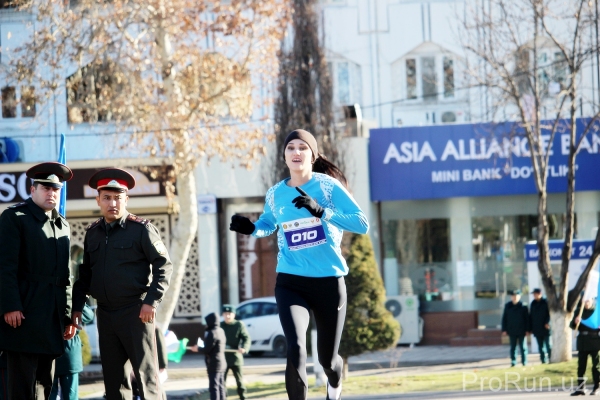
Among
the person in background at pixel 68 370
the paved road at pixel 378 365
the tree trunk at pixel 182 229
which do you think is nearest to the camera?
the person in background at pixel 68 370

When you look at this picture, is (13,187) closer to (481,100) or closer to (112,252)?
(481,100)

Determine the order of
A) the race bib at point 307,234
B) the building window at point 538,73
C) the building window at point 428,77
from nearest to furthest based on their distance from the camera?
the race bib at point 307,234, the building window at point 538,73, the building window at point 428,77

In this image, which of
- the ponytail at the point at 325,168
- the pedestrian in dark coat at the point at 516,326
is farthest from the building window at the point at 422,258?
the ponytail at the point at 325,168

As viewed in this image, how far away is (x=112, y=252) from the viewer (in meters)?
6.94

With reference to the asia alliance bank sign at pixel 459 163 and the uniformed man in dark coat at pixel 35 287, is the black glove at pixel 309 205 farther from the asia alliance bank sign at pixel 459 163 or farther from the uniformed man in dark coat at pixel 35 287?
the asia alliance bank sign at pixel 459 163

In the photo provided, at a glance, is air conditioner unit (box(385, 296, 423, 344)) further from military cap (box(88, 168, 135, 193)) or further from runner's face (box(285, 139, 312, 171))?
runner's face (box(285, 139, 312, 171))

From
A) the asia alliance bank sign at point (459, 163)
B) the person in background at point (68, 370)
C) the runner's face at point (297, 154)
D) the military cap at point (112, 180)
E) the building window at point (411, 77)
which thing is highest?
the building window at point (411, 77)

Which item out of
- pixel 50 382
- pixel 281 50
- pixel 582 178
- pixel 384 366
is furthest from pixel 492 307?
pixel 50 382

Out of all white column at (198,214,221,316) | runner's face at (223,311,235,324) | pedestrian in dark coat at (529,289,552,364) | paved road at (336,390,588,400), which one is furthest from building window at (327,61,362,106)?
paved road at (336,390,588,400)

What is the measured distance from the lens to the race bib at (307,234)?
21.6ft

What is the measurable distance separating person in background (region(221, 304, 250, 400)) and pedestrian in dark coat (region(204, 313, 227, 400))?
0.59 meters

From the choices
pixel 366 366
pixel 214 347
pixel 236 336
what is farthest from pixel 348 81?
pixel 214 347

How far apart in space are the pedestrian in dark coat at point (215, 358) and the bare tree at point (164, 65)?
A: 319cm

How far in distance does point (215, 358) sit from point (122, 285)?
24.1ft
